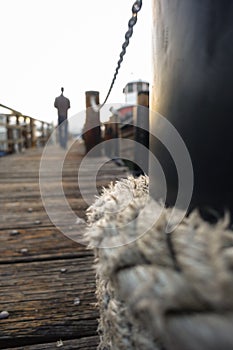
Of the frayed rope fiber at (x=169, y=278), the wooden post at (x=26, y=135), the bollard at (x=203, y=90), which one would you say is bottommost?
the wooden post at (x=26, y=135)

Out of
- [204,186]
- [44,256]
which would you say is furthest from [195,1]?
[44,256]

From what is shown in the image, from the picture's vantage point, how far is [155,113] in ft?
2.02

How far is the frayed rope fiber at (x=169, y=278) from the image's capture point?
1.01 ft

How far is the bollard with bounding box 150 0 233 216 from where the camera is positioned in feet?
1.43

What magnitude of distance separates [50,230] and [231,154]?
196 cm

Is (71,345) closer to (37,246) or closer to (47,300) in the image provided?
A: (47,300)

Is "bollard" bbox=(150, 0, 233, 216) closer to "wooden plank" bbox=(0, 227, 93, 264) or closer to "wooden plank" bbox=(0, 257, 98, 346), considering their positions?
"wooden plank" bbox=(0, 257, 98, 346)

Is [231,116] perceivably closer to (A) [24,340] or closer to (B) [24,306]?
(A) [24,340]

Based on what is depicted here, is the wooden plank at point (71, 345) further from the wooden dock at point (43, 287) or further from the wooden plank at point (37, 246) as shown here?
the wooden plank at point (37, 246)

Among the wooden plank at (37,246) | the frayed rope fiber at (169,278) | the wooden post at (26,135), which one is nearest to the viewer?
the frayed rope fiber at (169,278)

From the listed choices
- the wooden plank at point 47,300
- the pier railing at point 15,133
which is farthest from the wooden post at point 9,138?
the wooden plank at point 47,300

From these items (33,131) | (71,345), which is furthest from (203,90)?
(33,131)

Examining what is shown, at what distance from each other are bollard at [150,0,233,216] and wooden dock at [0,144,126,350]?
867 millimetres

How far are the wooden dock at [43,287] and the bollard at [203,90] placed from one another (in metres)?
0.87
